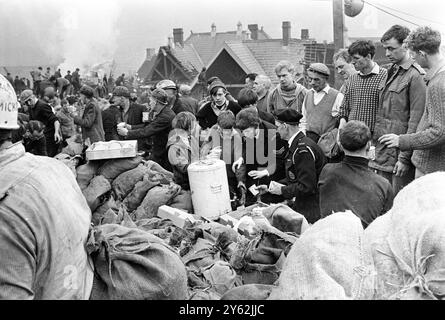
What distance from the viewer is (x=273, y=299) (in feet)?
7.76

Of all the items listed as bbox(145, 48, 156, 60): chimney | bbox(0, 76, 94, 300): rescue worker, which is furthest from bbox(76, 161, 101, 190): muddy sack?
bbox(145, 48, 156, 60): chimney

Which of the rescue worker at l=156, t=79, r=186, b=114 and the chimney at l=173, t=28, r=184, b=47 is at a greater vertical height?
the chimney at l=173, t=28, r=184, b=47

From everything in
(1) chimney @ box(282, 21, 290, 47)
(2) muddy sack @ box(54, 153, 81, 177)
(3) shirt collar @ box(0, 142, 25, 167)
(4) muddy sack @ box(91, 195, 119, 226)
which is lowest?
(4) muddy sack @ box(91, 195, 119, 226)

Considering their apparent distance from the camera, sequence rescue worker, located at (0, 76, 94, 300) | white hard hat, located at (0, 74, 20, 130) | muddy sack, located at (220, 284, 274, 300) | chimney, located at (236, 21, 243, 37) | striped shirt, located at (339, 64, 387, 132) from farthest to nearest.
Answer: chimney, located at (236, 21, 243, 37) → striped shirt, located at (339, 64, 387, 132) → muddy sack, located at (220, 284, 274, 300) → white hard hat, located at (0, 74, 20, 130) → rescue worker, located at (0, 76, 94, 300)

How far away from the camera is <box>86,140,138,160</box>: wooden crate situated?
5.87 m

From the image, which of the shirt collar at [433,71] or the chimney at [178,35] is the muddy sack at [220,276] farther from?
the chimney at [178,35]

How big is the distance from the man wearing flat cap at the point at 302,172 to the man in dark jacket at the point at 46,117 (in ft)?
21.6

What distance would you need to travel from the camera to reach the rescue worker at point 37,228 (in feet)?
6.92

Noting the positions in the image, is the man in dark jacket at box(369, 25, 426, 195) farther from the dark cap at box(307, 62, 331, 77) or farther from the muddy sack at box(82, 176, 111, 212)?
the muddy sack at box(82, 176, 111, 212)

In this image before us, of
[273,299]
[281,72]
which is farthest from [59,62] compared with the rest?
[273,299]

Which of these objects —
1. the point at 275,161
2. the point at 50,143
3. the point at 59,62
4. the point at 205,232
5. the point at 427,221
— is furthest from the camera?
the point at 59,62

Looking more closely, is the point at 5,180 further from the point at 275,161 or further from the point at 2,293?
the point at 275,161

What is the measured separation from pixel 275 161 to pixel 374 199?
2.11 m

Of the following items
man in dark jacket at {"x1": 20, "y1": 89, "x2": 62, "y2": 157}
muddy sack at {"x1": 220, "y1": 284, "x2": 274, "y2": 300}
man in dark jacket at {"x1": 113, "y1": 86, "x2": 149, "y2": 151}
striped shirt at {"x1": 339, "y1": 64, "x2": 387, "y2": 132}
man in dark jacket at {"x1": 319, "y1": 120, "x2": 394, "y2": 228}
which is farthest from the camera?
man in dark jacket at {"x1": 20, "y1": 89, "x2": 62, "y2": 157}
